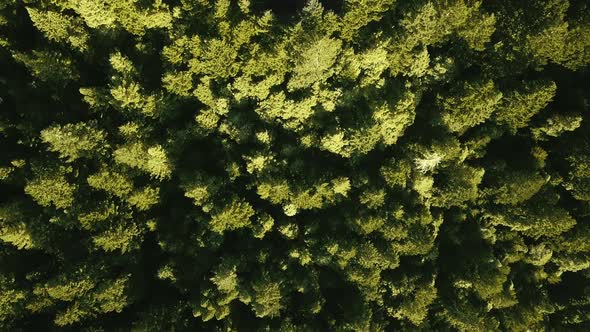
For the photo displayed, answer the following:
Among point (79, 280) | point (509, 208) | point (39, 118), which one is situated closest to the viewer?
point (79, 280)

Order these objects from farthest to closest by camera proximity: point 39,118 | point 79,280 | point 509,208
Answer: point 509,208, point 39,118, point 79,280

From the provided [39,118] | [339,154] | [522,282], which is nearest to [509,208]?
[522,282]

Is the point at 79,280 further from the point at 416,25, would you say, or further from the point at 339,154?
the point at 416,25

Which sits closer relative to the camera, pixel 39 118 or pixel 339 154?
pixel 39 118

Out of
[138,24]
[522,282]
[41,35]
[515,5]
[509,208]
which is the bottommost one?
[522,282]

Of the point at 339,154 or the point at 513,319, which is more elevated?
the point at 339,154

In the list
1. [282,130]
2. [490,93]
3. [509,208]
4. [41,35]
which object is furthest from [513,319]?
[41,35]

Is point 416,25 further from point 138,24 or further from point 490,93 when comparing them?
point 138,24
